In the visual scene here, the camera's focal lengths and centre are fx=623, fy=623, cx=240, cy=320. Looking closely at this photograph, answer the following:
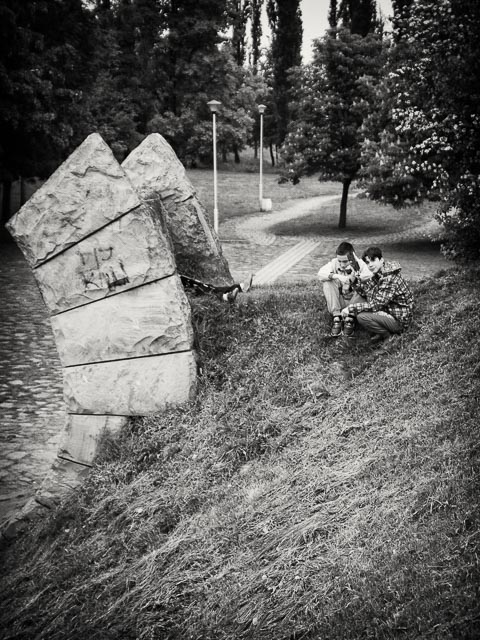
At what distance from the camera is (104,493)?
6.12 metres

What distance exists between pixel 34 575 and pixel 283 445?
8.16 ft

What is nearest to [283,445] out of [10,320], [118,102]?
[10,320]

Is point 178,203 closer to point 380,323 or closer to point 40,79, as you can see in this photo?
point 380,323

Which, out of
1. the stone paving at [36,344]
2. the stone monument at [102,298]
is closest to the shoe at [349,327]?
the stone monument at [102,298]

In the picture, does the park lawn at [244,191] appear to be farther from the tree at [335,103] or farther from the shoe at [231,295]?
the shoe at [231,295]

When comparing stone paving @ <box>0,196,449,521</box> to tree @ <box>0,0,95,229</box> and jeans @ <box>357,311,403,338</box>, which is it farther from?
jeans @ <box>357,311,403,338</box>

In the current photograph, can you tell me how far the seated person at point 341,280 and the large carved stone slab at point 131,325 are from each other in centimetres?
171

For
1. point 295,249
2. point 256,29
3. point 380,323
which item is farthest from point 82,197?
point 256,29

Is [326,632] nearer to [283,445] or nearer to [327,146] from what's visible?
[283,445]

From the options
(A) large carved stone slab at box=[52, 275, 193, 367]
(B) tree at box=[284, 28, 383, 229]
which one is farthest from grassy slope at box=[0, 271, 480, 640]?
(B) tree at box=[284, 28, 383, 229]

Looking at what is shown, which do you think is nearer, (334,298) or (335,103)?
(334,298)

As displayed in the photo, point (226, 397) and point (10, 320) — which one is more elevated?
point (226, 397)

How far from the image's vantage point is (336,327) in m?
7.20

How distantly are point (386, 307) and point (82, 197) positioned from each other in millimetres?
3556
